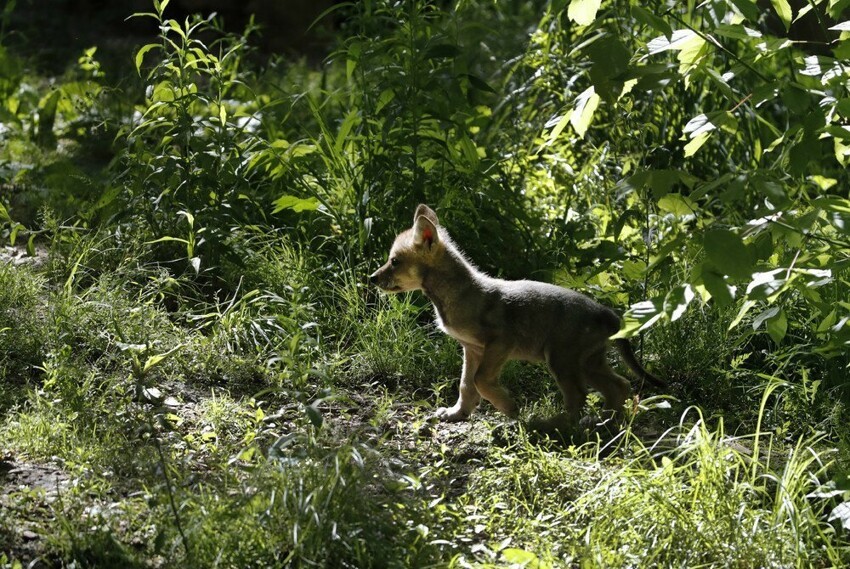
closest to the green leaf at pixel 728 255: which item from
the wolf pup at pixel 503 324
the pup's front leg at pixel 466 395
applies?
the wolf pup at pixel 503 324

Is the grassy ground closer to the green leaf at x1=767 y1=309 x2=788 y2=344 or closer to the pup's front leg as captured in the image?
the pup's front leg

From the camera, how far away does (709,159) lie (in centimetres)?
774

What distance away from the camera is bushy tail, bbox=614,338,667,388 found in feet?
18.2

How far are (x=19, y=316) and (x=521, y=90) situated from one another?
11.9ft

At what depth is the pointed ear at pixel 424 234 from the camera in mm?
5733

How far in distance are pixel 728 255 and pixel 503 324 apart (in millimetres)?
2182

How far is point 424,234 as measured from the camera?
227 inches

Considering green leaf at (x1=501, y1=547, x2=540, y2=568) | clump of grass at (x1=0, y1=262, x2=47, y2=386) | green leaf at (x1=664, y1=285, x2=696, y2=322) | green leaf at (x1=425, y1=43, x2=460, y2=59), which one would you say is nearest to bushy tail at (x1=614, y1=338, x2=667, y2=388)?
green leaf at (x1=501, y1=547, x2=540, y2=568)

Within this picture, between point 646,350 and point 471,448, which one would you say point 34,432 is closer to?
point 471,448

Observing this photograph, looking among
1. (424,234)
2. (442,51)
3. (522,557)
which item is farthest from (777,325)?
(442,51)

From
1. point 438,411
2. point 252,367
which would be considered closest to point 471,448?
point 438,411

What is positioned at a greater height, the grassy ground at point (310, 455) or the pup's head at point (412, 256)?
the pup's head at point (412, 256)

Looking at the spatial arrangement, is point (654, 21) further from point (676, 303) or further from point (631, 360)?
point (631, 360)

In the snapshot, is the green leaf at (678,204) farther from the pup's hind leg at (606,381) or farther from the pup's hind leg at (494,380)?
the pup's hind leg at (494,380)
